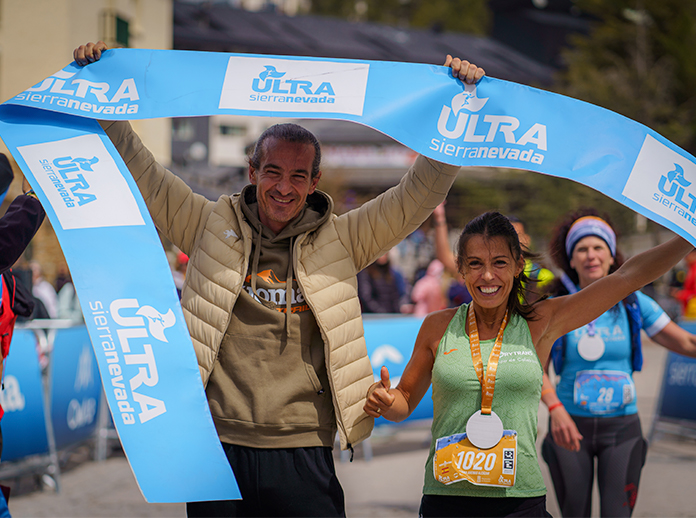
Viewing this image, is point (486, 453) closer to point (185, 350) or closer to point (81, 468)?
point (185, 350)

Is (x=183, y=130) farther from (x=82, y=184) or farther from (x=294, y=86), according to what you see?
(x=82, y=184)

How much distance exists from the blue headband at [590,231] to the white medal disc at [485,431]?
5.69 feet

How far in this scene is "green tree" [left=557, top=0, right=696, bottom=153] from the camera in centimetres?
2789

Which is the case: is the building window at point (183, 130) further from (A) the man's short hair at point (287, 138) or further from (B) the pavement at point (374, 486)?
(A) the man's short hair at point (287, 138)

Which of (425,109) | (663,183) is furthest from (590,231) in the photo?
(425,109)

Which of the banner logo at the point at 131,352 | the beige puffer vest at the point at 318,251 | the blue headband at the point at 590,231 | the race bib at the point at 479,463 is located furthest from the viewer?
the blue headband at the point at 590,231

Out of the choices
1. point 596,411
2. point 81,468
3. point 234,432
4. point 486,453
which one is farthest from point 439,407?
point 81,468

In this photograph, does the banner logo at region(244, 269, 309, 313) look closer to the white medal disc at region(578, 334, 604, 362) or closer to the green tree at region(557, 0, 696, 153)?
the white medal disc at region(578, 334, 604, 362)

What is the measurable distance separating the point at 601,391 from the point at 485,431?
1465mm

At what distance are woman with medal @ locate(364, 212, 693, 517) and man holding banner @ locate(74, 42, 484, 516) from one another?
0.68ft

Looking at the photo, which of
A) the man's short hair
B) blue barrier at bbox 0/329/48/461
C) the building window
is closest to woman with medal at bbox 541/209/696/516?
the man's short hair

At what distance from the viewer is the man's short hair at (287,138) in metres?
2.83

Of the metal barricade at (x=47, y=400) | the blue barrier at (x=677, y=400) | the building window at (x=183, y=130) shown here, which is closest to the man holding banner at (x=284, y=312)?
the metal barricade at (x=47, y=400)

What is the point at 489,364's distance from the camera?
2.67 metres
